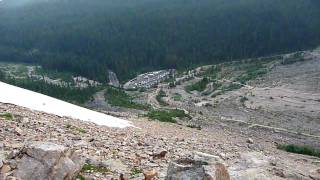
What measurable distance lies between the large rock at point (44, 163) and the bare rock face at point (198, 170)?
12.1 feet

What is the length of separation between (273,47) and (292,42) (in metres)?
9.09

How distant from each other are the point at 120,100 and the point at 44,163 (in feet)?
295

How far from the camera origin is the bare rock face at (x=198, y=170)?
683 inches

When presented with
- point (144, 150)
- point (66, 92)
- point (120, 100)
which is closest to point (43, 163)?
point (144, 150)

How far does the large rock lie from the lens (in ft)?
59.9

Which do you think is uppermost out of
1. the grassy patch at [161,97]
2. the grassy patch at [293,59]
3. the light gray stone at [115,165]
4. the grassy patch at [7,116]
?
the grassy patch at [7,116]

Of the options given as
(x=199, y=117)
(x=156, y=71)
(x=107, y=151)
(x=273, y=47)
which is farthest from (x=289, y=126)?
(x=273, y=47)

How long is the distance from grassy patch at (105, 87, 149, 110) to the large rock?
7404 cm

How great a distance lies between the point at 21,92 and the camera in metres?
45.7

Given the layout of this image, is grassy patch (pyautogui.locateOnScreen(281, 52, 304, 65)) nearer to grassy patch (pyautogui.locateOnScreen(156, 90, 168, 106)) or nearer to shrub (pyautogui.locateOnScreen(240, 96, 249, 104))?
grassy patch (pyautogui.locateOnScreen(156, 90, 168, 106))

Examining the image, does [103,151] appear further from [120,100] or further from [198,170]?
[120,100]

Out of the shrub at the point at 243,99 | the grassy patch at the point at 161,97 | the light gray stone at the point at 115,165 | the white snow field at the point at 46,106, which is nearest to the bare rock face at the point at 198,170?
the light gray stone at the point at 115,165

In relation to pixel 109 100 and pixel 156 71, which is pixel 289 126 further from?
pixel 156 71

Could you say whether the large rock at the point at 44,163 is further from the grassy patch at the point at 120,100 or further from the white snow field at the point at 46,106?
the grassy patch at the point at 120,100
